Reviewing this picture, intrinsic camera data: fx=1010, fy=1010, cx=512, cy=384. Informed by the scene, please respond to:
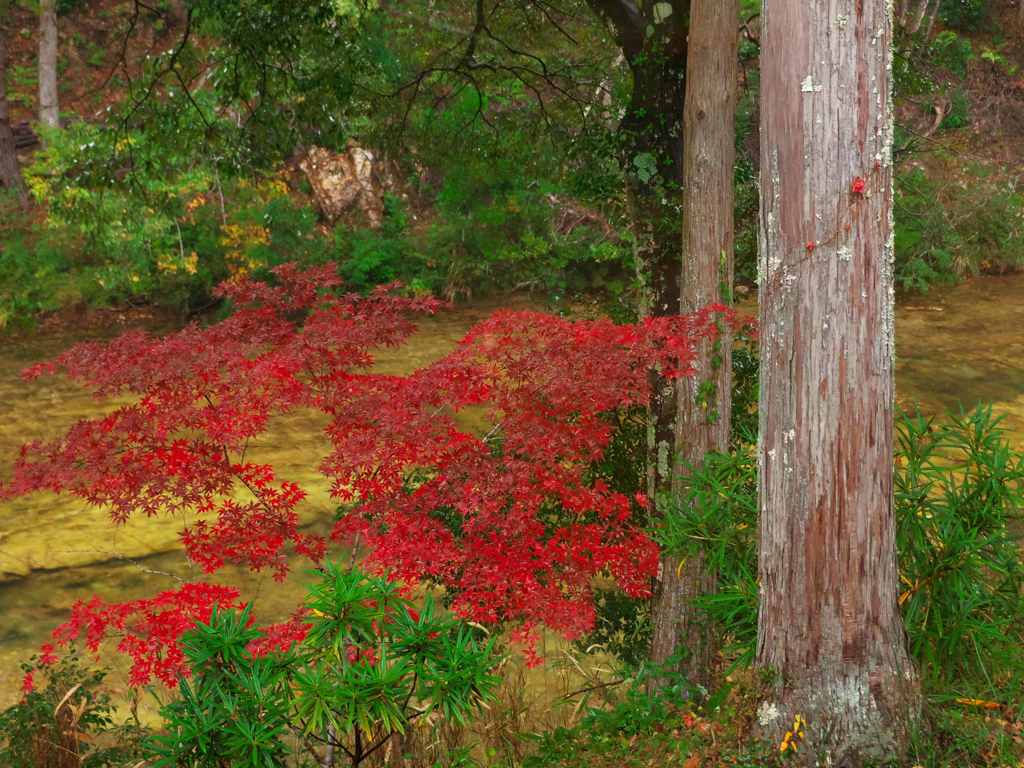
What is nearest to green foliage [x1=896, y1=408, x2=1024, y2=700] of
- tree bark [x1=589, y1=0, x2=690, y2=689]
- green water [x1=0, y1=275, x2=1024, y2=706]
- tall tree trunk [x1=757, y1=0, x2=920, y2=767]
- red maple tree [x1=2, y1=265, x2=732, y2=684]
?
tall tree trunk [x1=757, y1=0, x2=920, y2=767]

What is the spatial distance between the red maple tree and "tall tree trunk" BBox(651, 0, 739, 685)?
17 centimetres

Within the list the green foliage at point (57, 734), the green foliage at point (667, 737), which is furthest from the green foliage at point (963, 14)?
the green foliage at point (57, 734)

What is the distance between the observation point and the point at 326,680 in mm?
2455

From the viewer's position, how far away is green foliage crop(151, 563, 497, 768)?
2.43m

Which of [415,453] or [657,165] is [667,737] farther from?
[657,165]

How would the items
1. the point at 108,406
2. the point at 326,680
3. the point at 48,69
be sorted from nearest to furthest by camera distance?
the point at 326,680 < the point at 108,406 < the point at 48,69

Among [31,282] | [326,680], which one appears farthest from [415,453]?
[31,282]

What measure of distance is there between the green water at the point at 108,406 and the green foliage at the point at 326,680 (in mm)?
3166

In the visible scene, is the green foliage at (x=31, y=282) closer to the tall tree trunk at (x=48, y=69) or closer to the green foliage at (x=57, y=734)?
the tall tree trunk at (x=48, y=69)

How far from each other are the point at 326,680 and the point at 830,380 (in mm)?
1627

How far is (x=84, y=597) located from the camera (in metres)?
7.28

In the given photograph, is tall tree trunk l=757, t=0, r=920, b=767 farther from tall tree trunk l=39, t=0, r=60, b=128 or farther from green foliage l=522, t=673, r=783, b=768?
tall tree trunk l=39, t=0, r=60, b=128

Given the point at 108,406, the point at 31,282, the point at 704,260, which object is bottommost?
the point at 108,406

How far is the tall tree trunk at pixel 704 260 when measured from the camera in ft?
14.9
